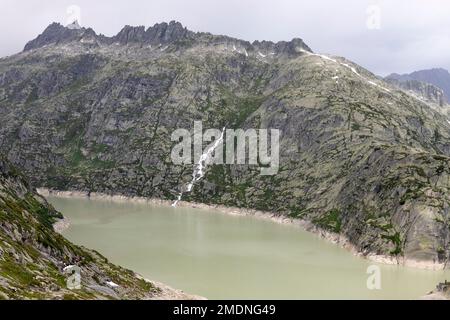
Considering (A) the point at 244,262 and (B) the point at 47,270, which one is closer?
(B) the point at 47,270

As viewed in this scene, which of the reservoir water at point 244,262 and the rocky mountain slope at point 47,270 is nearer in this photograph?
the rocky mountain slope at point 47,270

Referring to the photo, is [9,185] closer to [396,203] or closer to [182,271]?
[182,271]

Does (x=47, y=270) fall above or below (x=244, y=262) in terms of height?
above

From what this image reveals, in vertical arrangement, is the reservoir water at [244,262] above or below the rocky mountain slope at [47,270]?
below

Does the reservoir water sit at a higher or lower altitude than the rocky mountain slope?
lower

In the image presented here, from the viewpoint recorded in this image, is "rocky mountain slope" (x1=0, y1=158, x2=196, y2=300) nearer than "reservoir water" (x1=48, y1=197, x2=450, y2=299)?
Yes
